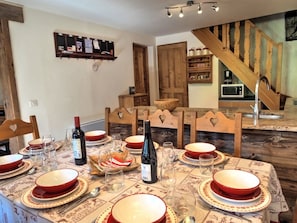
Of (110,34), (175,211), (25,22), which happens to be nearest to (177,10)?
(110,34)

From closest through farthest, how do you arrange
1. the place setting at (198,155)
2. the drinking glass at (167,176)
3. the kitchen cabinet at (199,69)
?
the drinking glass at (167,176), the place setting at (198,155), the kitchen cabinet at (199,69)

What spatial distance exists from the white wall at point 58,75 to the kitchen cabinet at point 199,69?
1.66 metres

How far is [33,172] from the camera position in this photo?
49.3 inches

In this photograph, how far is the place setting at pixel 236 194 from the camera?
820 mm

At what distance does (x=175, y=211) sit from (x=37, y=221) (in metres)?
0.55

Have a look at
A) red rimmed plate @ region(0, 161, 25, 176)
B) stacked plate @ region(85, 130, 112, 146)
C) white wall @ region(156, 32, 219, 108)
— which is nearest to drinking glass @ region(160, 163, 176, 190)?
stacked plate @ region(85, 130, 112, 146)

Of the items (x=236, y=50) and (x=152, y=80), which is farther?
(x=152, y=80)

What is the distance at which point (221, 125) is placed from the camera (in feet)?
5.23

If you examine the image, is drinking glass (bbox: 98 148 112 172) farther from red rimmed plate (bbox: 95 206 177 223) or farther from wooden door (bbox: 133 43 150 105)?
wooden door (bbox: 133 43 150 105)

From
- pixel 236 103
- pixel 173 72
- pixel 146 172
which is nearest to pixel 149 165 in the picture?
pixel 146 172

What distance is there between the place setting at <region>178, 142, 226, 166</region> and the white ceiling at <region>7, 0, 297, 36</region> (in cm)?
234

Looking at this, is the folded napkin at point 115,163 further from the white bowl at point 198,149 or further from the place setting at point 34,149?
the place setting at point 34,149

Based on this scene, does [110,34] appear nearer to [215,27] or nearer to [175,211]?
[215,27]

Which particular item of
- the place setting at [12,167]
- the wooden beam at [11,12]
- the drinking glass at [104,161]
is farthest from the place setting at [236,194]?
the wooden beam at [11,12]
